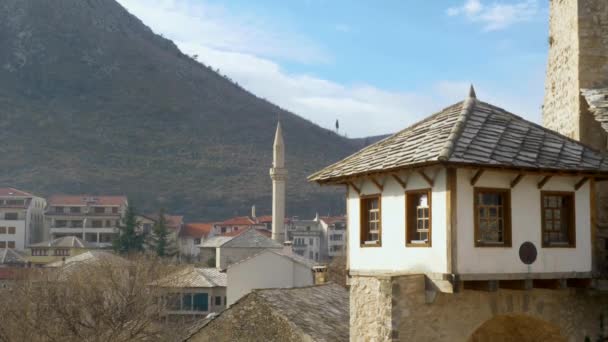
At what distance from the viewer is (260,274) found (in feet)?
157

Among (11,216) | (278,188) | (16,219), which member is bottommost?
(16,219)

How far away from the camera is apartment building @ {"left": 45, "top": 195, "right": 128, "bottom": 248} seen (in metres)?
99.1

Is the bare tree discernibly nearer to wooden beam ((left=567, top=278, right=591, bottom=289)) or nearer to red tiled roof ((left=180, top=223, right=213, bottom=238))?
wooden beam ((left=567, top=278, right=591, bottom=289))

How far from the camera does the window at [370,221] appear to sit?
1617 centimetres

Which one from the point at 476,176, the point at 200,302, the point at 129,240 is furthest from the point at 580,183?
the point at 129,240

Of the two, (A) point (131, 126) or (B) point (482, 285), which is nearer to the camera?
(B) point (482, 285)

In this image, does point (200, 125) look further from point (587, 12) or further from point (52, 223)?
point (587, 12)

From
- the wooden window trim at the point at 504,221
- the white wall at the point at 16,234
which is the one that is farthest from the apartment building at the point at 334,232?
the wooden window trim at the point at 504,221

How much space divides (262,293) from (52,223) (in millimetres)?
82132

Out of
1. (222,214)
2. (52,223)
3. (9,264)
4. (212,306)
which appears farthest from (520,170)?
(222,214)

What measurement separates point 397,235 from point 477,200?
174 cm

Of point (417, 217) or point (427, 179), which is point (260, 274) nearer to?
point (417, 217)

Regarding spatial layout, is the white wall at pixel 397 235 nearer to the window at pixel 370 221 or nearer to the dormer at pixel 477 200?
the dormer at pixel 477 200

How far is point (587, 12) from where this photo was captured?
61.2ft
